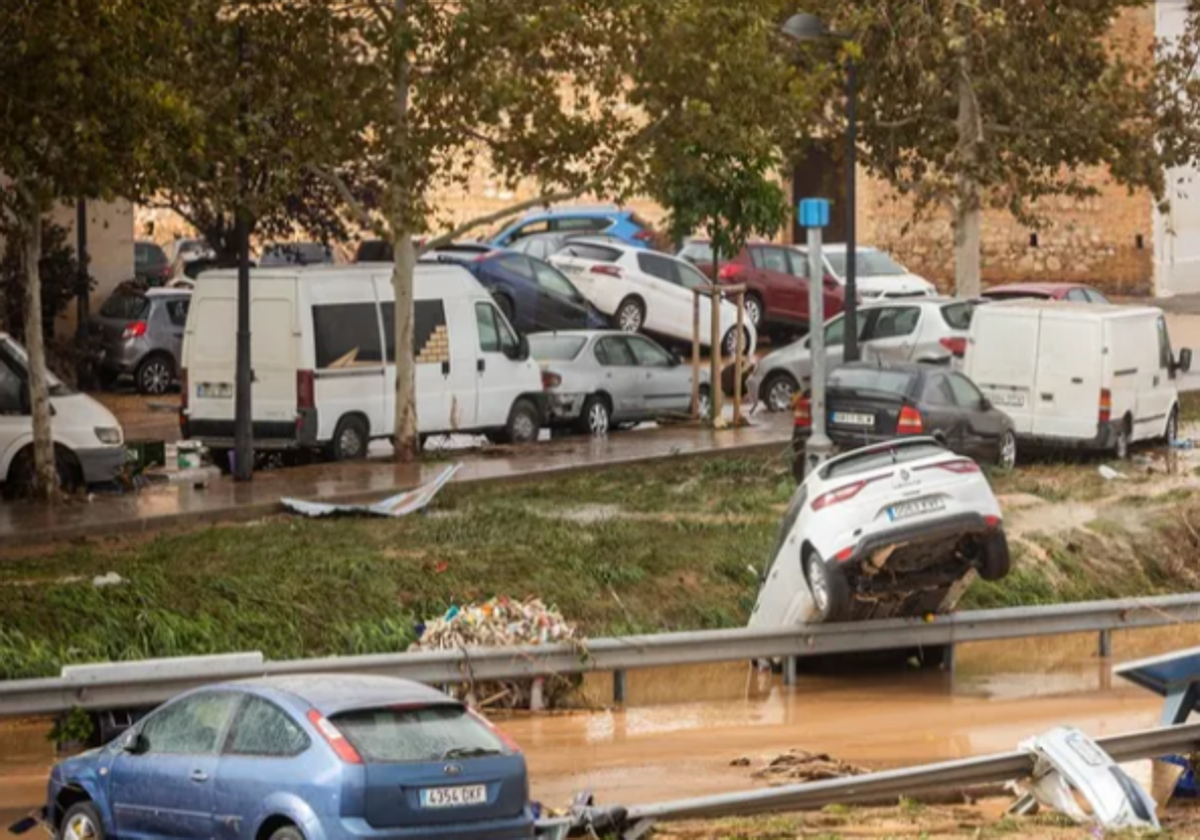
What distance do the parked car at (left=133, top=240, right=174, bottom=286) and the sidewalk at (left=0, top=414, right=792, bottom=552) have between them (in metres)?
17.2

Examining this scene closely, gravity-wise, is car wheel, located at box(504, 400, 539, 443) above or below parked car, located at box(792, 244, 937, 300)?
below

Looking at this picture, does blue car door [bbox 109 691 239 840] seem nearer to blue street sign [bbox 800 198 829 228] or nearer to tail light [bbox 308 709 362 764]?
tail light [bbox 308 709 362 764]

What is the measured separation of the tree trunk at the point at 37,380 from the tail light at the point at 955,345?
1496cm

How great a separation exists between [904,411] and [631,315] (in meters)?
14.6

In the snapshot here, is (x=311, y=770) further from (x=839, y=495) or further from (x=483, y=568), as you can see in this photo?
(x=483, y=568)

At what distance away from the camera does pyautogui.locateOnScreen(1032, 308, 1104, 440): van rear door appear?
107ft

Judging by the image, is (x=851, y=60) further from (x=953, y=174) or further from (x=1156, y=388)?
(x=953, y=174)

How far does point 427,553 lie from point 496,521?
2.21 metres

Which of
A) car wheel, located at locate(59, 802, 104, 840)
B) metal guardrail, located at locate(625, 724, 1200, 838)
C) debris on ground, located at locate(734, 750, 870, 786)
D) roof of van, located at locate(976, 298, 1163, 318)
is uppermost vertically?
roof of van, located at locate(976, 298, 1163, 318)

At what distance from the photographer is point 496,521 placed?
86.3 ft

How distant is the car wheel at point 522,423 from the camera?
33531 mm

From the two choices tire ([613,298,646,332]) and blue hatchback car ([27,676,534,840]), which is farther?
tire ([613,298,646,332])

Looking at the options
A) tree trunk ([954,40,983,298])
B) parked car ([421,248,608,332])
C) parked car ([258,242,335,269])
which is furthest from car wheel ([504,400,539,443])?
tree trunk ([954,40,983,298])

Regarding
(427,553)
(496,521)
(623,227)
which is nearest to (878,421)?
(496,521)
